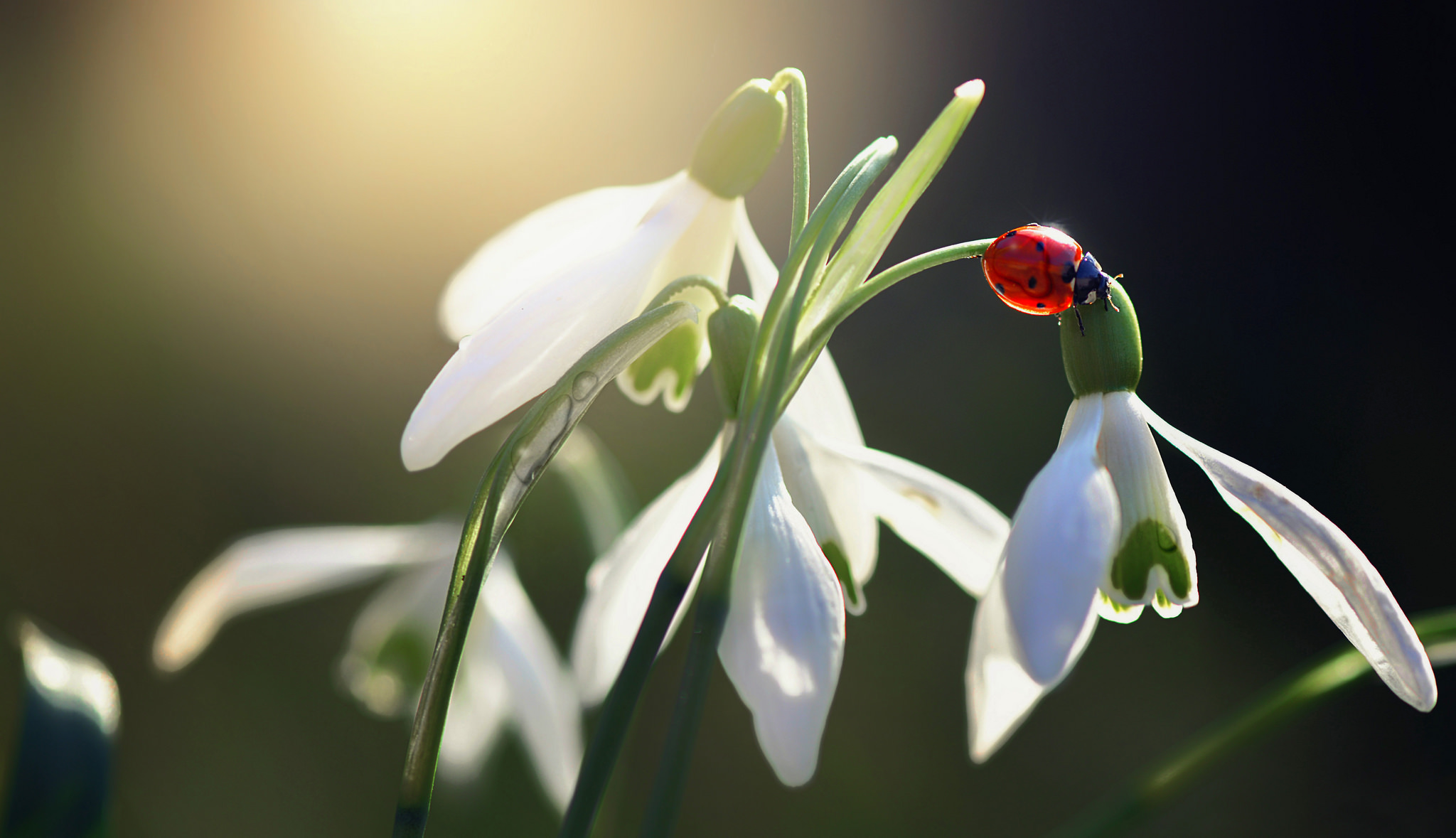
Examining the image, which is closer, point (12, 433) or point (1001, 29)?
point (12, 433)

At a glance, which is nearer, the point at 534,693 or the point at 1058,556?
the point at 1058,556

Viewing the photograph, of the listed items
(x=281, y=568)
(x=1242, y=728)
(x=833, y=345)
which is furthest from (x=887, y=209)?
(x=833, y=345)

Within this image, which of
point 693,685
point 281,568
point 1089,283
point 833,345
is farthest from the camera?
point 833,345

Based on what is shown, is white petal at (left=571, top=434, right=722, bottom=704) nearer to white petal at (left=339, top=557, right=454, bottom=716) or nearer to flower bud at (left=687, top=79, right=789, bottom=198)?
flower bud at (left=687, top=79, right=789, bottom=198)

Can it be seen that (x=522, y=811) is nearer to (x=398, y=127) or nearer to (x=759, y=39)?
(x=398, y=127)

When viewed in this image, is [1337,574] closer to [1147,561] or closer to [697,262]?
[1147,561]

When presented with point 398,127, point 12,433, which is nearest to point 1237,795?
point 398,127
